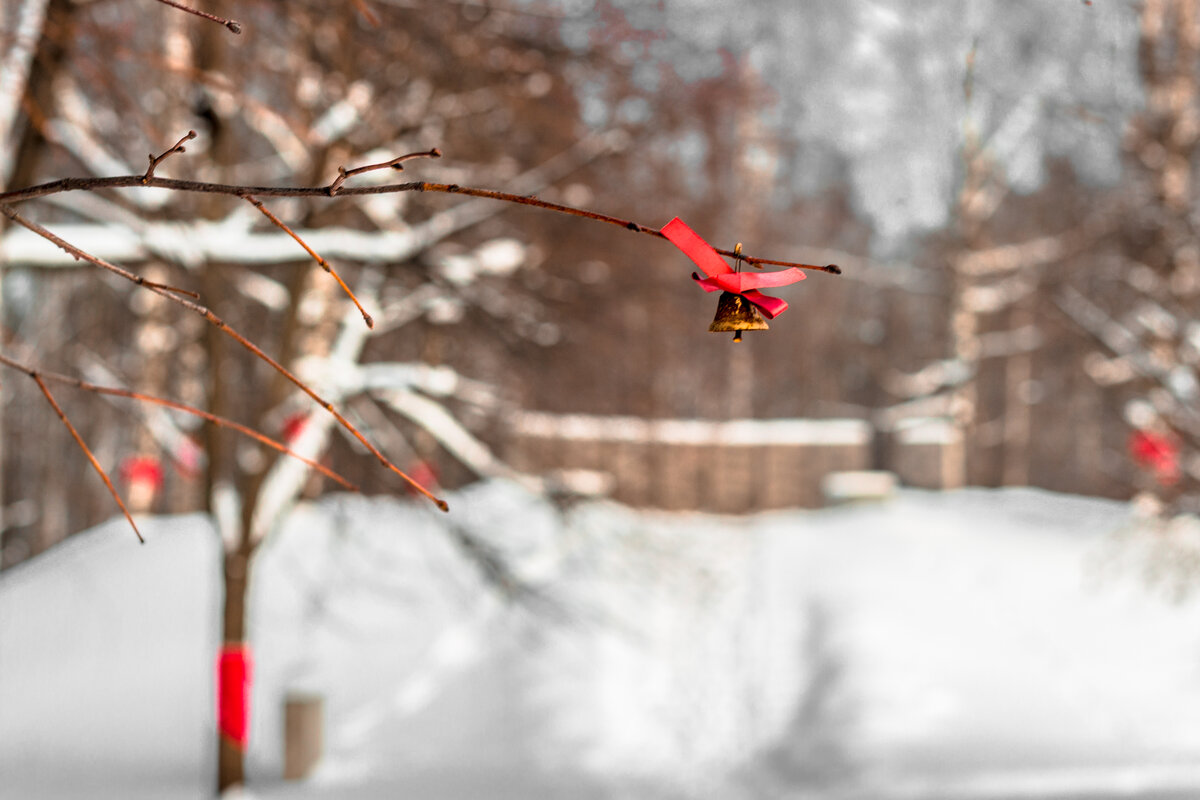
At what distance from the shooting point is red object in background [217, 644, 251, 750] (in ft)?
19.9

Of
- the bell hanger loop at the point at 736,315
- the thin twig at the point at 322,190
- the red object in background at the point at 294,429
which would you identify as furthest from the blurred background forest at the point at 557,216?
the thin twig at the point at 322,190

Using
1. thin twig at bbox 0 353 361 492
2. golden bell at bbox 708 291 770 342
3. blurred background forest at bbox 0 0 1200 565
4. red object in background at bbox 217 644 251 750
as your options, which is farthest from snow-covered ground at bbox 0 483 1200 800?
thin twig at bbox 0 353 361 492

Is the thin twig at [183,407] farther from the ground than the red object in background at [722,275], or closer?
closer

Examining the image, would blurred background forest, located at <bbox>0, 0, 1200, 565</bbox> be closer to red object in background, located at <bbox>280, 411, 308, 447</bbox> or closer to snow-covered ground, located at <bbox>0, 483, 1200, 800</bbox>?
red object in background, located at <bbox>280, 411, 308, 447</bbox>

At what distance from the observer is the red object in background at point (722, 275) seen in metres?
1.44

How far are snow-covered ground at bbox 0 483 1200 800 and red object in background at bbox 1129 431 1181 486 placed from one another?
0.98 meters

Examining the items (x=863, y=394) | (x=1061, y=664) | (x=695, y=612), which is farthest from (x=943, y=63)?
(x=863, y=394)

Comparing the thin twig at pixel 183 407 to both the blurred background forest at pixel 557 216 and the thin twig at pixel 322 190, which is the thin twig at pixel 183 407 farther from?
the blurred background forest at pixel 557 216

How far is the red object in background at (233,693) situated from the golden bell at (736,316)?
523 cm

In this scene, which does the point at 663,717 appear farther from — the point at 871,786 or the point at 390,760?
the point at 871,786

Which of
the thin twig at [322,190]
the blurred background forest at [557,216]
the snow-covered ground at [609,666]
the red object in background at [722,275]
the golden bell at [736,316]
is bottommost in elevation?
the snow-covered ground at [609,666]

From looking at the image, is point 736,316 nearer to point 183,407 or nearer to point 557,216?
point 183,407

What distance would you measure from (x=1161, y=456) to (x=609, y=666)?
510 centimetres

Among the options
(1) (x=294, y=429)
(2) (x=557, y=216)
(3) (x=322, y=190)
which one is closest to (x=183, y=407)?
(3) (x=322, y=190)
